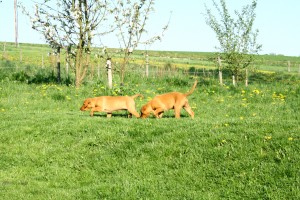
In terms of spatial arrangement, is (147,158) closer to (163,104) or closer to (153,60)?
(163,104)

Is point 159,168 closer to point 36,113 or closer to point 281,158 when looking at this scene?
point 281,158

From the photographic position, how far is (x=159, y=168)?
7418 mm

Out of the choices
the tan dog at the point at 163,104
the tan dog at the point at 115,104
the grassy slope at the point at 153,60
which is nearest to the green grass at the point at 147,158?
the tan dog at the point at 115,104

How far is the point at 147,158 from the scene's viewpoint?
789 centimetres

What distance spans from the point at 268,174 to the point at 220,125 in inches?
99.2

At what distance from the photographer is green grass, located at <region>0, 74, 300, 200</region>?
6523 mm

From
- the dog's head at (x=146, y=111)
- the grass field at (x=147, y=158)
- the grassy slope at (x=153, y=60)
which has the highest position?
the grassy slope at (x=153, y=60)

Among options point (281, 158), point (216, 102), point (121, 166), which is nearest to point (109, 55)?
point (216, 102)

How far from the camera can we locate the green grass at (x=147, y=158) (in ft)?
21.4

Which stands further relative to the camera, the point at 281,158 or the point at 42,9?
the point at 42,9

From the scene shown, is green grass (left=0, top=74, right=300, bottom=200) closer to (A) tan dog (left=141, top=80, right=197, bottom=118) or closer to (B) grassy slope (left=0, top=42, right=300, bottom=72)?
(A) tan dog (left=141, top=80, right=197, bottom=118)

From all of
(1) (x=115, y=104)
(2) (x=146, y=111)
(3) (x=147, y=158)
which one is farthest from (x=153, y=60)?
(3) (x=147, y=158)

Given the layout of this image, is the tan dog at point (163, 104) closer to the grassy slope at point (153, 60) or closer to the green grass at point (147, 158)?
the green grass at point (147, 158)

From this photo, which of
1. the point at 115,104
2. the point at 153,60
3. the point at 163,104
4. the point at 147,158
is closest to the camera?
the point at 147,158
